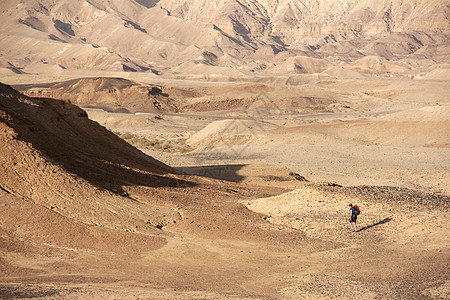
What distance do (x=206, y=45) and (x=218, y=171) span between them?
512 feet

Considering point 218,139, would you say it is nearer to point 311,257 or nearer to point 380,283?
point 311,257

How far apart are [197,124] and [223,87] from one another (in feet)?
95.1

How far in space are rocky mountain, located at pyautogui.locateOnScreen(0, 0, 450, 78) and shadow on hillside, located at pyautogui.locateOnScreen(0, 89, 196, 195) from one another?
10830 cm

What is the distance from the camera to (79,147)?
19656 millimetres

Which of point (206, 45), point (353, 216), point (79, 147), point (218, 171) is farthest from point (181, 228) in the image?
point (206, 45)

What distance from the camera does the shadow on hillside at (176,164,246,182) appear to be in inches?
1016

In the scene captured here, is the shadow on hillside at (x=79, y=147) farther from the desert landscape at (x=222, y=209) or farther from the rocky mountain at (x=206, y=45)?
the rocky mountain at (x=206, y=45)

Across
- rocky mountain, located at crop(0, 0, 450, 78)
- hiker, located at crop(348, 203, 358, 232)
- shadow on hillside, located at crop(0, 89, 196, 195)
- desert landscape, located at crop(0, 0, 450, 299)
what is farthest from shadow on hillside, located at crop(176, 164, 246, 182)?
rocky mountain, located at crop(0, 0, 450, 78)

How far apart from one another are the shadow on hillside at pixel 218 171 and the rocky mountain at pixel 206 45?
104 metres

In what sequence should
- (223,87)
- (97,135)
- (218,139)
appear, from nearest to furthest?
1. (97,135)
2. (218,139)
3. (223,87)

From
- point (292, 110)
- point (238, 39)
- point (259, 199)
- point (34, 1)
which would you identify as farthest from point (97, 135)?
point (34, 1)

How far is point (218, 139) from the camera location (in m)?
40.5

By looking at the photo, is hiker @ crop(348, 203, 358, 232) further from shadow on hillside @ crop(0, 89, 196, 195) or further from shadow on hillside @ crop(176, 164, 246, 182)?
shadow on hillside @ crop(176, 164, 246, 182)

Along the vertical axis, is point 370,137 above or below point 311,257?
above
